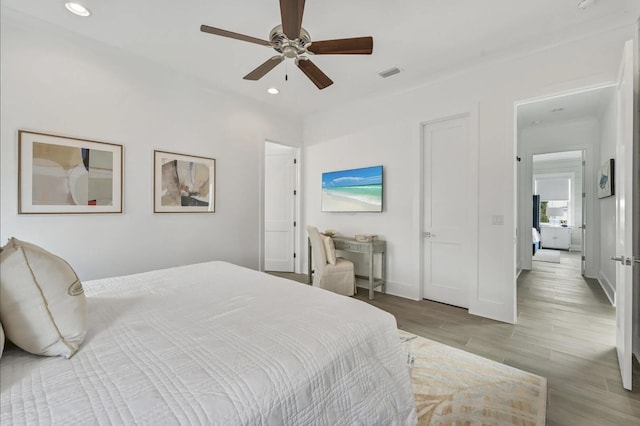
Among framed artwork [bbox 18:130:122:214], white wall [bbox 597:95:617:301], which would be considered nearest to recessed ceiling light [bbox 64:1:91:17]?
framed artwork [bbox 18:130:122:214]

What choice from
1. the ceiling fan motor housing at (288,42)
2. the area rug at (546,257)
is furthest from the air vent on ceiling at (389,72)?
the area rug at (546,257)

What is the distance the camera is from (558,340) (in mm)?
2455

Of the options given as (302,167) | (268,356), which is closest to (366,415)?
(268,356)

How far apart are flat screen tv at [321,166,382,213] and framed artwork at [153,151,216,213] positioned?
5.86ft

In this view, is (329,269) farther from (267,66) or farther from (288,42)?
(288,42)

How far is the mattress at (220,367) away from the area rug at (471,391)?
0.53 meters

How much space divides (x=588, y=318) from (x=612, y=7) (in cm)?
297

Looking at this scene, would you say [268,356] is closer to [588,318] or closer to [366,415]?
[366,415]

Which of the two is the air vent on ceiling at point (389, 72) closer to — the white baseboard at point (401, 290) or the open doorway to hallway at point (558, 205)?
the white baseboard at point (401, 290)

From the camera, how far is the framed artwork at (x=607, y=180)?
3553 mm

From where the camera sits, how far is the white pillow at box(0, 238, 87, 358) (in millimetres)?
919

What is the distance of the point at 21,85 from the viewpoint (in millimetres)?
2303

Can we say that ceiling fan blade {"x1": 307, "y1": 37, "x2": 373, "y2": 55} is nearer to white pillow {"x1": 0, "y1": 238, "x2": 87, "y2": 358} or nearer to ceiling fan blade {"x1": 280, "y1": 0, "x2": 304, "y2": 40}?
ceiling fan blade {"x1": 280, "y1": 0, "x2": 304, "y2": 40}

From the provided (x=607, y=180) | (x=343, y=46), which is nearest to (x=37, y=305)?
(x=343, y=46)
